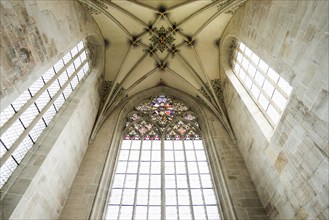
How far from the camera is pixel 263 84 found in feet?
22.9

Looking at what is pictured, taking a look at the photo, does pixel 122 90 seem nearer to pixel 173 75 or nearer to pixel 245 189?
pixel 173 75

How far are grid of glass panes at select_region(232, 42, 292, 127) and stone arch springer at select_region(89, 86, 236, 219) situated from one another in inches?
90.2

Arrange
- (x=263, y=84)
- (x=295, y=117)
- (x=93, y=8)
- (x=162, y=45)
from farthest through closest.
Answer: (x=162, y=45) → (x=93, y=8) → (x=263, y=84) → (x=295, y=117)

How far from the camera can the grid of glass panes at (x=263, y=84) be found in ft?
19.8

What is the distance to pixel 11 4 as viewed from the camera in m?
4.83

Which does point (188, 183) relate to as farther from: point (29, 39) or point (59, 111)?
point (29, 39)

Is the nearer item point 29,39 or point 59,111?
point 29,39

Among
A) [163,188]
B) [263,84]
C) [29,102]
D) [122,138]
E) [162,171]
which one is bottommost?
[163,188]

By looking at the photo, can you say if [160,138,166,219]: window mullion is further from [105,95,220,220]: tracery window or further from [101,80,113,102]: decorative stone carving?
[101,80,113,102]: decorative stone carving

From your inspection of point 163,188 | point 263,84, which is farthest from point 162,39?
point 163,188

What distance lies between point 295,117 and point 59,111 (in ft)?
20.0

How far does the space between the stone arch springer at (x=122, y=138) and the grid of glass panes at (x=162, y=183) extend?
19 cm

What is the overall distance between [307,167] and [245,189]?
8.86ft

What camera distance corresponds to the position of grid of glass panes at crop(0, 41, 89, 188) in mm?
4906
